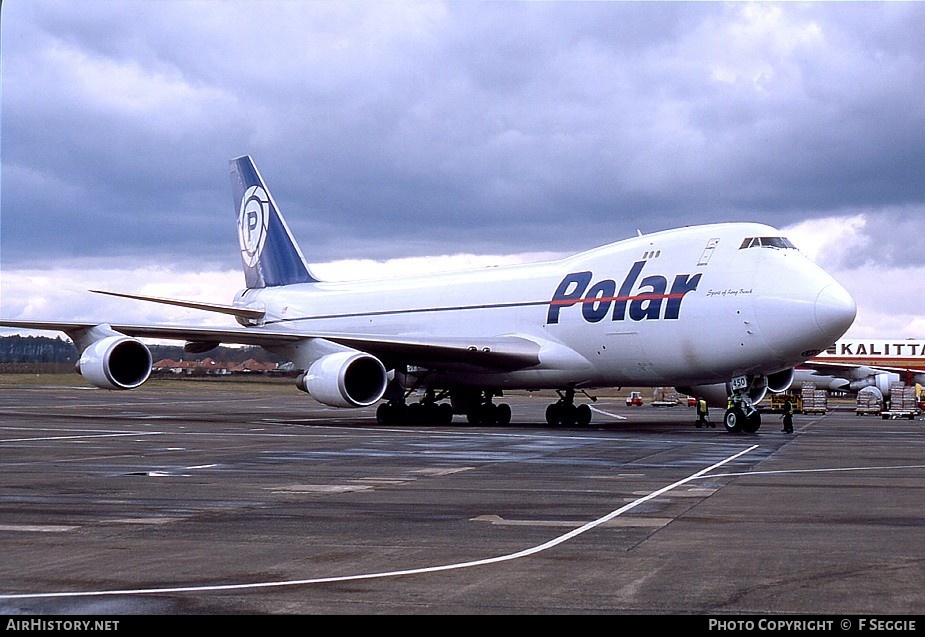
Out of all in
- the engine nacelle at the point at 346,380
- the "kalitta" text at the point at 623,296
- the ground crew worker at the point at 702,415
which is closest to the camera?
the "kalitta" text at the point at 623,296

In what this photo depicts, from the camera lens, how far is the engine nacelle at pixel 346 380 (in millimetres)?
29406

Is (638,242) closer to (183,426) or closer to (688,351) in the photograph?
(688,351)

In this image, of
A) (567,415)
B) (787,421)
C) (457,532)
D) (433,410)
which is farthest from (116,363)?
(457,532)

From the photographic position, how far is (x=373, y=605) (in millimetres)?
6523

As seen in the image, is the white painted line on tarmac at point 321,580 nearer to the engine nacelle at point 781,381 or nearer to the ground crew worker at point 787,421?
the ground crew worker at point 787,421

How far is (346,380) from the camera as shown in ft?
96.9

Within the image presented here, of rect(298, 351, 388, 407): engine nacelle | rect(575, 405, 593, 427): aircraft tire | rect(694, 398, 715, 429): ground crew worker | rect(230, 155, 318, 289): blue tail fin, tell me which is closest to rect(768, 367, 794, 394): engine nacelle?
rect(694, 398, 715, 429): ground crew worker

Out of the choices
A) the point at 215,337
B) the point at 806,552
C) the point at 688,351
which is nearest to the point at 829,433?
the point at 688,351

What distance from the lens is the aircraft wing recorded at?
99.9 feet

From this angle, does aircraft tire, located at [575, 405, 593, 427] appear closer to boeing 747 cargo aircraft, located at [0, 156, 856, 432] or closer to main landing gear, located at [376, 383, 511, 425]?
boeing 747 cargo aircraft, located at [0, 156, 856, 432]

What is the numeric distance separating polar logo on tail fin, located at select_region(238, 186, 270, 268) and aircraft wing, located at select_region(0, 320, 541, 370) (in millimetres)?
11185

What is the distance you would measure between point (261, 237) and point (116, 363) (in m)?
13.1

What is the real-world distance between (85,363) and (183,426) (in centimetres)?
392

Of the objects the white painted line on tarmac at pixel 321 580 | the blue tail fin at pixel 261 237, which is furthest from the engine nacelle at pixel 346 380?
the white painted line on tarmac at pixel 321 580
